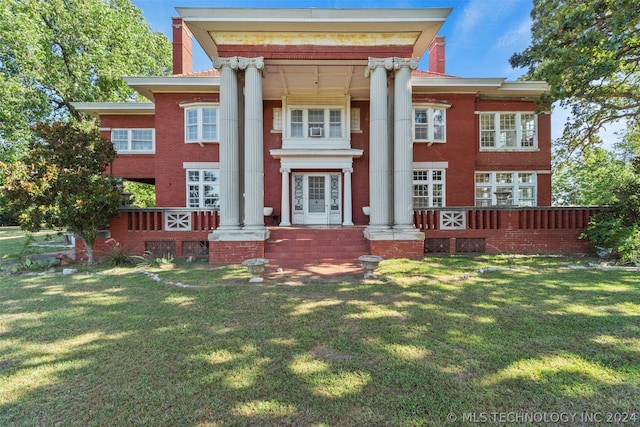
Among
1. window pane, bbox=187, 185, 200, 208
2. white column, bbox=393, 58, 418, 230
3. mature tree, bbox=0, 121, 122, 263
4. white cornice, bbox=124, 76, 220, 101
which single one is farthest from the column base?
white cornice, bbox=124, 76, 220, 101

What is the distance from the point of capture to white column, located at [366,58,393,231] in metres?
9.30

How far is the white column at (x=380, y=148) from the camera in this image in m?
9.30

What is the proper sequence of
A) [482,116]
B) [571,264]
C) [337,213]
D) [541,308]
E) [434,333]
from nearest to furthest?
[434,333] → [541,308] → [571,264] → [337,213] → [482,116]

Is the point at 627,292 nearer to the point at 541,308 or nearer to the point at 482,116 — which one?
the point at 541,308

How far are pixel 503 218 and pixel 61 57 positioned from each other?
27239 mm

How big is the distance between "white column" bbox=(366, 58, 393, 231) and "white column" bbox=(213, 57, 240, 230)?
14.3 ft

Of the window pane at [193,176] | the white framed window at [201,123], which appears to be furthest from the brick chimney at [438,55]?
the window pane at [193,176]

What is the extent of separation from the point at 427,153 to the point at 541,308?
10039 mm

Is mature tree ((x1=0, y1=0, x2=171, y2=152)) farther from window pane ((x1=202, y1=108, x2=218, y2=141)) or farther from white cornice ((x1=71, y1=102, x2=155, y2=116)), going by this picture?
window pane ((x1=202, y1=108, x2=218, y2=141))

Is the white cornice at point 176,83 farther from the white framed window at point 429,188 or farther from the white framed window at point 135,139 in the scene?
the white framed window at point 429,188

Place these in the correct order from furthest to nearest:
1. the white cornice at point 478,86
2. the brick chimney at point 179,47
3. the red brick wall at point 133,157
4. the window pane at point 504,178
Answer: the brick chimney at point 179,47 → the red brick wall at point 133,157 → the window pane at point 504,178 → the white cornice at point 478,86

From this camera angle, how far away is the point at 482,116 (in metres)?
14.1

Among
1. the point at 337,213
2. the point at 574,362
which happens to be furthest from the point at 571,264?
the point at 337,213

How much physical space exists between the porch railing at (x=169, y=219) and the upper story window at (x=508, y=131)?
12795mm
